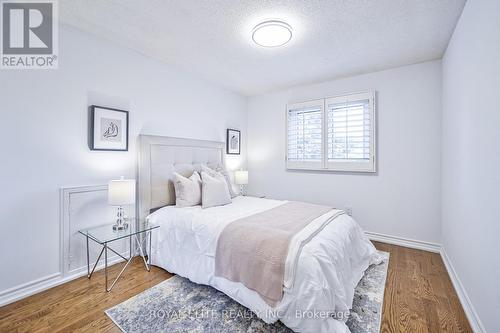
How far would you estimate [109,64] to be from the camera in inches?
96.3

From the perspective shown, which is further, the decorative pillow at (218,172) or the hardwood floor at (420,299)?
the decorative pillow at (218,172)

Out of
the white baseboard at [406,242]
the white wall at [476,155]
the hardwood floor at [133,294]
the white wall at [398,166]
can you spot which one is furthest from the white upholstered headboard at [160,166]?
the white wall at [476,155]

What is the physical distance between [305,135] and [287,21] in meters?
2.05

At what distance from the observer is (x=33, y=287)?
6.45 ft

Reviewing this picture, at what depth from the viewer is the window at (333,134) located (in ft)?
10.9

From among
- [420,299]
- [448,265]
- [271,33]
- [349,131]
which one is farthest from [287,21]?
[448,265]

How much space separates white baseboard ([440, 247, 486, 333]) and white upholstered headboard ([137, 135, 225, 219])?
9.72ft

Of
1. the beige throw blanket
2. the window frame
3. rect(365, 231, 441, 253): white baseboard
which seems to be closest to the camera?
the beige throw blanket

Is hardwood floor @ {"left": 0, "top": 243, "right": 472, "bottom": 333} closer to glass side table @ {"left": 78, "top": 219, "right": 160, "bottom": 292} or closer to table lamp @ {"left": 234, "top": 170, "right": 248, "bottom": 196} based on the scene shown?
glass side table @ {"left": 78, "top": 219, "right": 160, "bottom": 292}

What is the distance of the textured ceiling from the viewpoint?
1880 millimetres

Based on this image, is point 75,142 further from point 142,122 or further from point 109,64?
point 109,64

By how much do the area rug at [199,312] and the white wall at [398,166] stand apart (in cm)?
139

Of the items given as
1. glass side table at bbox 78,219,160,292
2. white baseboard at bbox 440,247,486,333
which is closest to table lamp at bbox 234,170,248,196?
glass side table at bbox 78,219,160,292

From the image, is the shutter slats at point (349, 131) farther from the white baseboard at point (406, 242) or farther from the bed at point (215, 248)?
the bed at point (215, 248)
